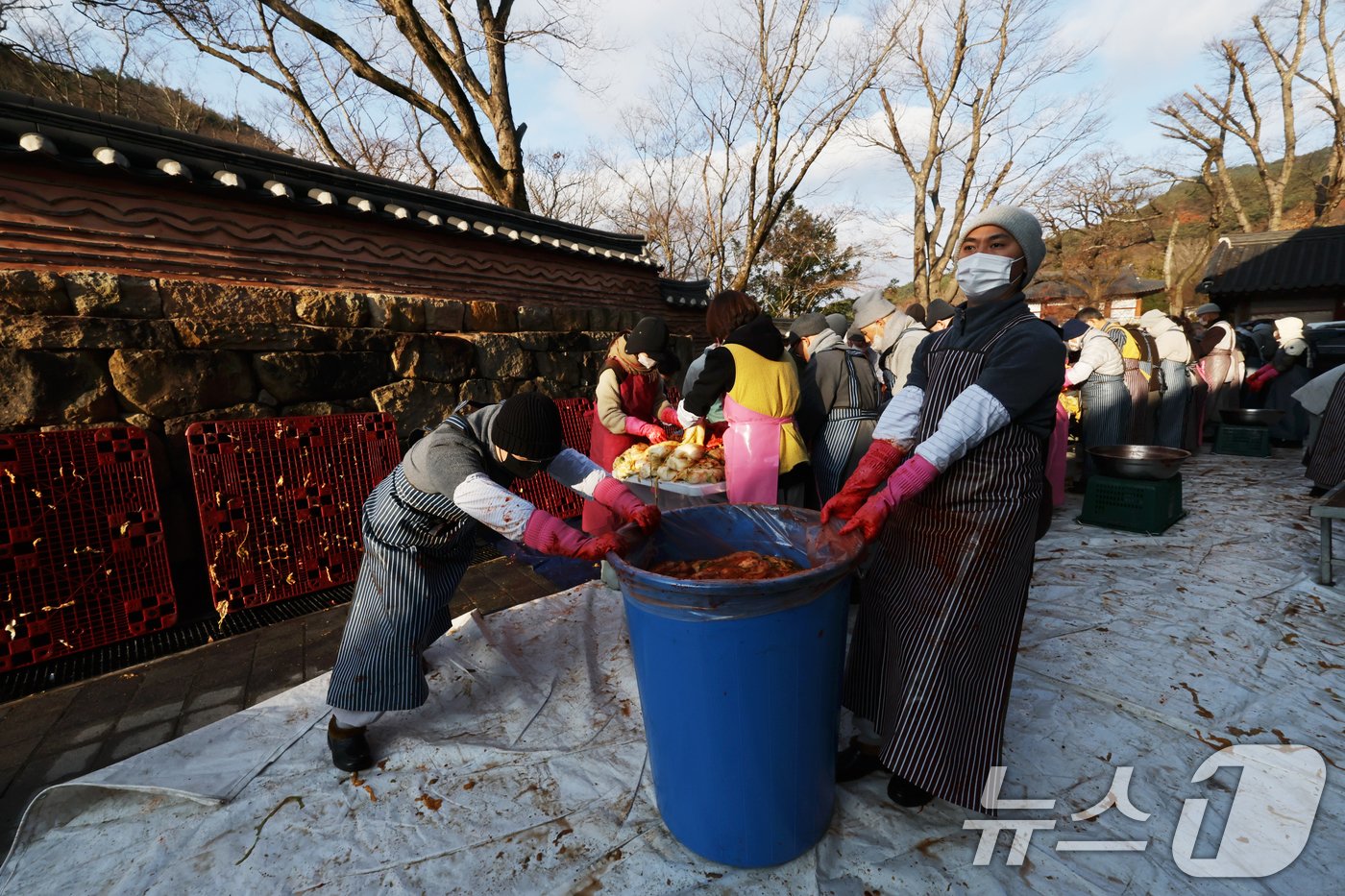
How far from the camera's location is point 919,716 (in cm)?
190

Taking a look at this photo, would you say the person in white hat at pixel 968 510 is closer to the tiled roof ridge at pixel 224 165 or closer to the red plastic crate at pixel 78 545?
the red plastic crate at pixel 78 545

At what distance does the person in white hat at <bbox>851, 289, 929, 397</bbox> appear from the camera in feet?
15.5

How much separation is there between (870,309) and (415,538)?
13.7 feet

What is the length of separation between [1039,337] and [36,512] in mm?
5129

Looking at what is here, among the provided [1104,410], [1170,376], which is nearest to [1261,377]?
[1170,376]

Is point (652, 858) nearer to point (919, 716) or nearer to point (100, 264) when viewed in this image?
point (919, 716)

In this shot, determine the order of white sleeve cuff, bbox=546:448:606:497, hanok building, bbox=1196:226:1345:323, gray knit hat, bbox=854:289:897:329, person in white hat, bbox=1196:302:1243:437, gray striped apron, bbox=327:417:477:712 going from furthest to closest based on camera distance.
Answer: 1. hanok building, bbox=1196:226:1345:323
2. person in white hat, bbox=1196:302:1243:437
3. gray knit hat, bbox=854:289:897:329
4. white sleeve cuff, bbox=546:448:606:497
5. gray striped apron, bbox=327:417:477:712

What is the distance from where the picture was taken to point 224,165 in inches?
172

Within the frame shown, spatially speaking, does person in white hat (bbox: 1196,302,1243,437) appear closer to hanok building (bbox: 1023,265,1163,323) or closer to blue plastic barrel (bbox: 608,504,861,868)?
blue plastic barrel (bbox: 608,504,861,868)

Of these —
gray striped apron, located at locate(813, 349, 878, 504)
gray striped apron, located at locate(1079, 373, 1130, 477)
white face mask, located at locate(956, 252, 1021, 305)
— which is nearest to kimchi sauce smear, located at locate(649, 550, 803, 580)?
white face mask, located at locate(956, 252, 1021, 305)

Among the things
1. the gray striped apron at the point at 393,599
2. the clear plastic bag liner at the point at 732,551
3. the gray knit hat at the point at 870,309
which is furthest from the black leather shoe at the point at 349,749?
the gray knit hat at the point at 870,309

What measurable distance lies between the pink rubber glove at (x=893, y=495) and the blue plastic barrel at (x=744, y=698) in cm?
7

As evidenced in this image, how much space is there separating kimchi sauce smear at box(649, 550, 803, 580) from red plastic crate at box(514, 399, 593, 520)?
11.9 feet

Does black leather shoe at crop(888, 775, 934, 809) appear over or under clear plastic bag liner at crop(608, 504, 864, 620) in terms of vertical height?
under
